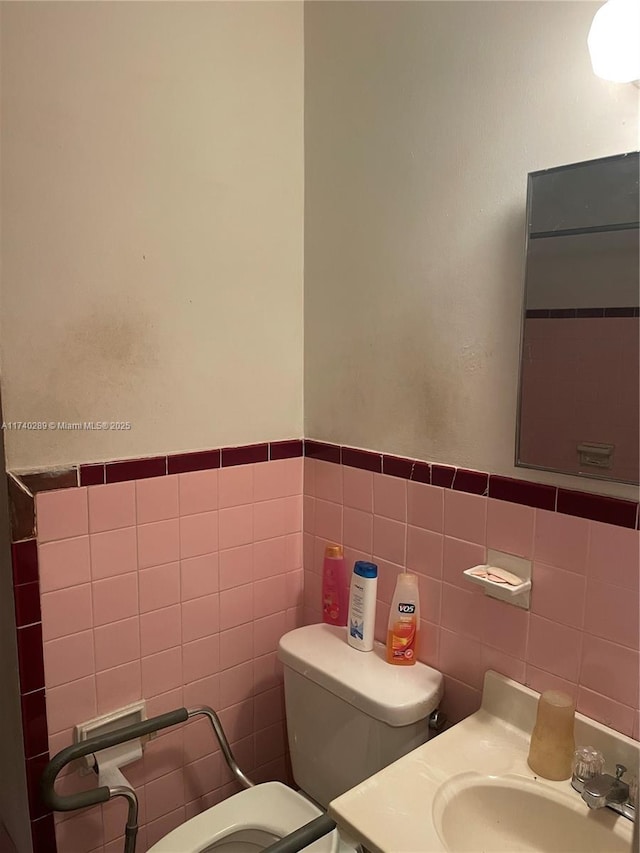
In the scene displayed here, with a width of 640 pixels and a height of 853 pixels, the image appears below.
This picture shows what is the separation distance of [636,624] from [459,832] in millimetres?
472

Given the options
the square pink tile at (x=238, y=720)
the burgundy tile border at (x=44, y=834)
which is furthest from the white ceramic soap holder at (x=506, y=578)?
the burgundy tile border at (x=44, y=834)

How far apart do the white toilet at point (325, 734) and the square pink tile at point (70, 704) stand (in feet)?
1.04

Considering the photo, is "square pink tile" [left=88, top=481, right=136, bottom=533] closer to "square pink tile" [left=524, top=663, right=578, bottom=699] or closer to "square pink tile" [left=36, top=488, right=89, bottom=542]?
"square pink tile" [left=36, top=488, right=89, bottom=542]

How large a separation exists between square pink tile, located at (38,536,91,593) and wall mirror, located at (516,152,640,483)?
3.10ft

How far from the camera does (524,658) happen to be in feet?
4.09

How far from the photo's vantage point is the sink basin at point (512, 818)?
3.45 ft

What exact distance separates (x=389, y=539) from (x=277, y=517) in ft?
1.13

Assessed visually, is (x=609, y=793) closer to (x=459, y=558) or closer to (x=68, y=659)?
(x=459, y=558)

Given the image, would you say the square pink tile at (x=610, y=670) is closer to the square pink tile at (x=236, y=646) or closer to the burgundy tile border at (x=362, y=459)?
the burgundy tile border at (x=362, y=459)

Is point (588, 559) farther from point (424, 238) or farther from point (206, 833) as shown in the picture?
point (206, 833)

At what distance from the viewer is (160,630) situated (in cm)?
152

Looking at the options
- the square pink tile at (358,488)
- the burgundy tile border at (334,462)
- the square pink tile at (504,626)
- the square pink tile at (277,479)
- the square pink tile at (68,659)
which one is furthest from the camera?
the square pink tile at (277,479)

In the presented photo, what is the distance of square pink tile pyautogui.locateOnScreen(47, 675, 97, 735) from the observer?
53.7 inches

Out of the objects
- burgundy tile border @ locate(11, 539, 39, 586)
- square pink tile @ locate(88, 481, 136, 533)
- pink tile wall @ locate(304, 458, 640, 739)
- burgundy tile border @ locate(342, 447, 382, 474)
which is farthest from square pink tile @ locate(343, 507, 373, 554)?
burgundy tile border @ locate(11, 539, 39, 586)
